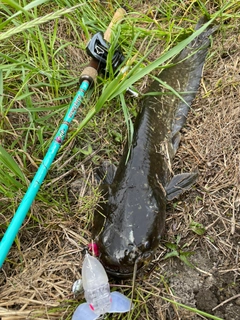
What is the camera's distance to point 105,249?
217 centimetres

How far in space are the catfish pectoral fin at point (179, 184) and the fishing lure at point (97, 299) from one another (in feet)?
2.36

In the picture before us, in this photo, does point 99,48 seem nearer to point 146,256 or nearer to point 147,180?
point 147,180

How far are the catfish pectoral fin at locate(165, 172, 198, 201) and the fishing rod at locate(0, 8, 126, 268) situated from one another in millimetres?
809

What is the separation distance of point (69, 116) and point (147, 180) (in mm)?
670

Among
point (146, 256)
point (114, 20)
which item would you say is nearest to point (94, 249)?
point (146, 256)

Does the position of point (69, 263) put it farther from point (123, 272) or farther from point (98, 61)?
point (98, 61)

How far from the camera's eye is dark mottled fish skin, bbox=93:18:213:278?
2184 mm

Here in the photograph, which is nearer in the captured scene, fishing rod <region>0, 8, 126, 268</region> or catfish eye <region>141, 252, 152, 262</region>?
fishing rod <region>0, 8, 126, 268</region>

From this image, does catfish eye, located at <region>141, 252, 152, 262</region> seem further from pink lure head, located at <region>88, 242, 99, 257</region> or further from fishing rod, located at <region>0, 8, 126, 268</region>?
fishing rod, located at <region>0, 8, 126, 268</region>

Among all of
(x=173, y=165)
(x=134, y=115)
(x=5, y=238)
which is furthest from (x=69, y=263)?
(x=134, y=115)

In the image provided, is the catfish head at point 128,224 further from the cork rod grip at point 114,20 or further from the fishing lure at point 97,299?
the cork rod grip at point 114,20

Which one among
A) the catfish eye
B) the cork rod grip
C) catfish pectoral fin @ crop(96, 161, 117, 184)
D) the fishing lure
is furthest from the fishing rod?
the catfish eye

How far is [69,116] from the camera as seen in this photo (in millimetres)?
2434

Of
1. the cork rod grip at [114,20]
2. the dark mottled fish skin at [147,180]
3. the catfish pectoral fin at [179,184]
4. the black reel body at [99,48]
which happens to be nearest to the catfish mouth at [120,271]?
the dark mottled fish skin at [147,180]
